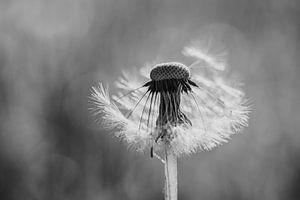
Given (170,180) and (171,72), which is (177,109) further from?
(170,180)

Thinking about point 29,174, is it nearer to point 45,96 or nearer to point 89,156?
point 89,156

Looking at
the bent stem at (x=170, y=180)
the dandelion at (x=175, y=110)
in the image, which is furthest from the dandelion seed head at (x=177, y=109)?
the bent stem at (x=170, y=180)

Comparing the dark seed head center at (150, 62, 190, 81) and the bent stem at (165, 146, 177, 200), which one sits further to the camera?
the dark seed head center at (150, 62, 190, 81)

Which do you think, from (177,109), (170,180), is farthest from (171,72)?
(170,180)

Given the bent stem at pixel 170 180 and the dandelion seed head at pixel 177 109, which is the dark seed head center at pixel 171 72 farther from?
the bent stem at pixel 170 180

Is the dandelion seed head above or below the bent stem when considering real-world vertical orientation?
above

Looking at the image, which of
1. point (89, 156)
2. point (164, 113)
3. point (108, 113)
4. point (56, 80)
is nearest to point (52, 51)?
point (56, 80)

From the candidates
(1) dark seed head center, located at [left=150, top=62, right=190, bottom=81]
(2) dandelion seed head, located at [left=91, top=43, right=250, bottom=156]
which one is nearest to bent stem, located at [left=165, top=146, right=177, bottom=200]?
(2) dandelion seed head, located at [left=91, top=43, right=250, bottom=156]

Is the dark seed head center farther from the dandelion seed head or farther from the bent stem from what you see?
the bent stem
